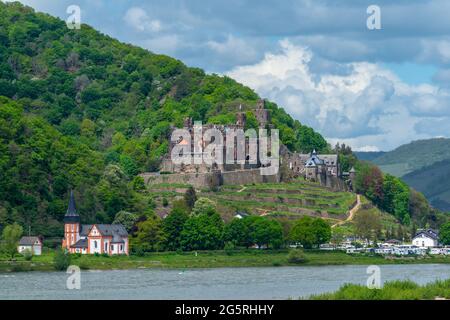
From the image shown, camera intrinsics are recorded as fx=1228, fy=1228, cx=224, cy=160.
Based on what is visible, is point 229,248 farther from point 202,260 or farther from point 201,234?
point 202,260

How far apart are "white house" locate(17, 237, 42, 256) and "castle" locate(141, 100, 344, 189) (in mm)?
32456

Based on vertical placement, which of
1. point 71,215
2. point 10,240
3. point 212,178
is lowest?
point 10,240

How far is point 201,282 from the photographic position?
267 feet

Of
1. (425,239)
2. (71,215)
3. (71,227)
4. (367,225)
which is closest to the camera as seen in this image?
(71,227)

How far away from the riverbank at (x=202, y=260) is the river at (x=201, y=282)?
264 centimetres

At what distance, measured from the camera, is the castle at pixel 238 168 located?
5212 inches

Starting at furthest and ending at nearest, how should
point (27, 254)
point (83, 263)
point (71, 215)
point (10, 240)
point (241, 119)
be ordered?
point (241, 119)
point (71, 215)
point (10, 240)
point (83, 263)
point (27, 254)

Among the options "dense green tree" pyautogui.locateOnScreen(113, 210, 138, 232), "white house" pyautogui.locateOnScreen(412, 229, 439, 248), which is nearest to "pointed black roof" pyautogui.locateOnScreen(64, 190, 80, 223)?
"dense green tree" pyautogui.locateOnScreen(113, 210, 138, 232)

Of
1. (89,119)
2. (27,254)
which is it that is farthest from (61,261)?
(89,119)

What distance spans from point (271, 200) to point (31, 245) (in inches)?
1451

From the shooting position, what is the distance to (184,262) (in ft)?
328

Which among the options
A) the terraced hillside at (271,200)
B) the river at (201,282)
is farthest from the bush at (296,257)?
the terraced hillside at (271,200)

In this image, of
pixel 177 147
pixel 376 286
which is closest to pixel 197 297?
pixel 376 286
